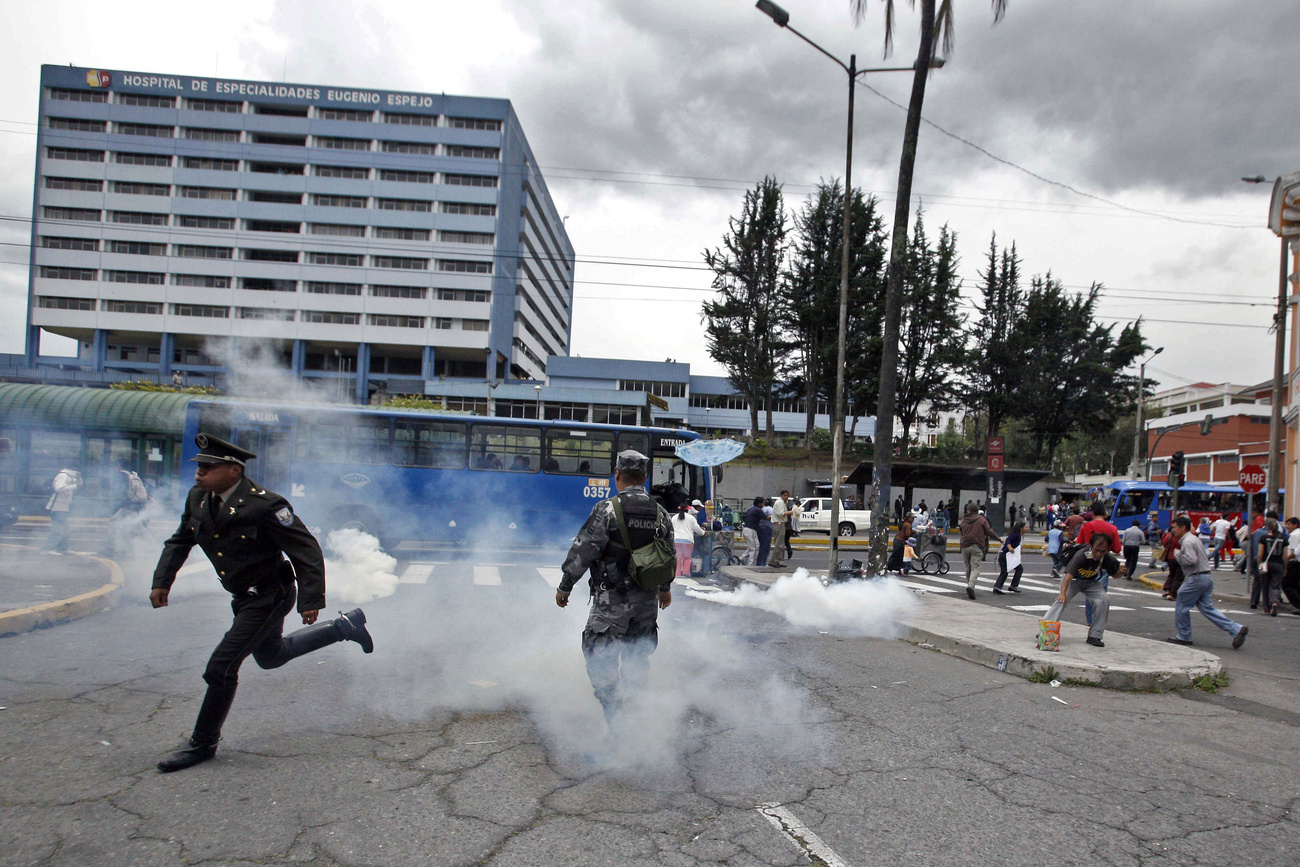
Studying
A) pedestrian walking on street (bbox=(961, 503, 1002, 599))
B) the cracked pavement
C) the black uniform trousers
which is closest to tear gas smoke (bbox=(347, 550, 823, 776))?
the cracked pavement

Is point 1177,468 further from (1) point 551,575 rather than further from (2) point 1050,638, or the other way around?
(1) point 551,575

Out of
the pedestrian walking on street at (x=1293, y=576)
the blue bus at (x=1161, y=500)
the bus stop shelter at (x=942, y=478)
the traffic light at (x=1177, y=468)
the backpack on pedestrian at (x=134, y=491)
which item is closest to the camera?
the pedestrian walking on street at (x=1293, y=576)

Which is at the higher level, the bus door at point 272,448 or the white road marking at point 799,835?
the bus door at point 272,448

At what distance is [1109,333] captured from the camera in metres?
46.7

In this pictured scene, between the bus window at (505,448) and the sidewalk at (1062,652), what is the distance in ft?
29.1

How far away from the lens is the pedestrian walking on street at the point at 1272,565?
40.9 feet

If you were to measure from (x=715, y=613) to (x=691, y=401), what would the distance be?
210 ft

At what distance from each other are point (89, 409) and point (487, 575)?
43.4 feet

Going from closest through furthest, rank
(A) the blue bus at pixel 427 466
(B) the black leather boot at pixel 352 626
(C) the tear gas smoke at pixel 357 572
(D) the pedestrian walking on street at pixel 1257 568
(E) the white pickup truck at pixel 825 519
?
(B) the black leather boot at pixel 352 626 → (C) the tear gas smoke at pixel 357 572 → (D) the pedestrian walking on street at pixel 1257 568 → (A) the blue bus at pixel 427 466 → (E) the white pickup truck at pixel 825 519

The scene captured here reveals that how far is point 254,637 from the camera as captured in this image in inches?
156

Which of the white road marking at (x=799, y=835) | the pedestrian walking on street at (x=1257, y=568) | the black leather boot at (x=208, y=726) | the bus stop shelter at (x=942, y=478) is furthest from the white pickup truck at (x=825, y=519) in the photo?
the black leather boot at (x=208, y=726)

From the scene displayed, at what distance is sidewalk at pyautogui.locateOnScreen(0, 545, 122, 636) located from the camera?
281 inches

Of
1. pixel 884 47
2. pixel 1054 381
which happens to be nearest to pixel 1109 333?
pixel 1054 381

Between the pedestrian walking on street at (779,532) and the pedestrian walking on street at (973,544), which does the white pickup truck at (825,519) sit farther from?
the pedestrian walking on street at (973,544)
